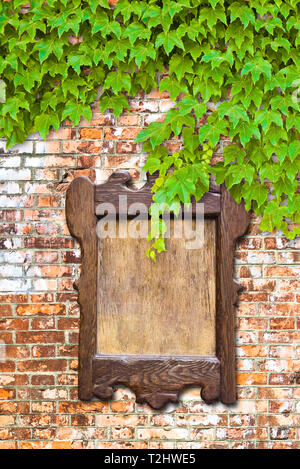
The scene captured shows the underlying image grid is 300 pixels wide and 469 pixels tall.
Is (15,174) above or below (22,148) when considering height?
below

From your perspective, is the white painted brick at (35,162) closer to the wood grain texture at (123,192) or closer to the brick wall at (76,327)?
the brick wall at (76,327)

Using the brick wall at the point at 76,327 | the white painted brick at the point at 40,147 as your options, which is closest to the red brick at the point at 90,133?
the brick wall at the point at 76,327

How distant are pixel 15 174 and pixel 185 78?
3.21 ft

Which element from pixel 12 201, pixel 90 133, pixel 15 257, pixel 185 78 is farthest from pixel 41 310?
pixel 185 78

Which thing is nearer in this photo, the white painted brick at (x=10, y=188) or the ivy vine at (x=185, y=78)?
the ivy vine at (x=185, y=78)

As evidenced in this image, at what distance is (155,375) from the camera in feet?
7.22

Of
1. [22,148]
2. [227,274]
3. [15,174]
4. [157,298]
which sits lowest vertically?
[157,298]

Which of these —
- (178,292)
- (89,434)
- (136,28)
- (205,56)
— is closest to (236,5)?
(205,56)

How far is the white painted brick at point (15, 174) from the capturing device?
228 cm

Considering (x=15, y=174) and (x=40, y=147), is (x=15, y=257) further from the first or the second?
(x=40, y=147)

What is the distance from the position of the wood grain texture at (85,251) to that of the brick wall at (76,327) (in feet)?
0.17

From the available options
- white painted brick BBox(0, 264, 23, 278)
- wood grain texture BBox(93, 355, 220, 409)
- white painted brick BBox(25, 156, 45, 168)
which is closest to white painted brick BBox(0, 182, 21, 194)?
white painted brick BBox(25, 156, 45, 168)

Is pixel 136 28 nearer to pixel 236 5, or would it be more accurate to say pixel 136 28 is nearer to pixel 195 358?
pixel 236 5

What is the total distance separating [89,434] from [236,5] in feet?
7.18
